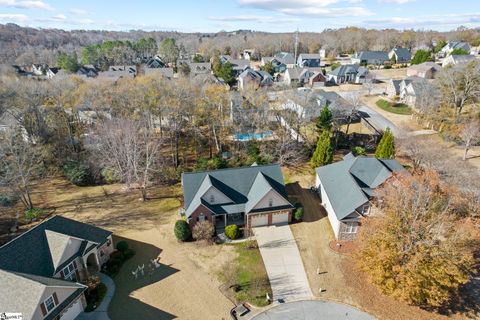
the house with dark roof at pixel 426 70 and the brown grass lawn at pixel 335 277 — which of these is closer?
the brown grass lawn at pixel 335 277

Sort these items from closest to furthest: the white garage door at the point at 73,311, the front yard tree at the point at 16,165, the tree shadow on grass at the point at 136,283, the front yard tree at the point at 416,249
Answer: the front yard tree at the point at 416,249, the white garage door at the point at 73,311, the tree shadow on grass at the point at 136,283, the front yard tree at the point at 16,165

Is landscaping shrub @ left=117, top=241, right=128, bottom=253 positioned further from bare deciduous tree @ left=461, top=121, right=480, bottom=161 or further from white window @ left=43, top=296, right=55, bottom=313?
bare deciduous tree @ left=461, top=121, right=480, bottom=161

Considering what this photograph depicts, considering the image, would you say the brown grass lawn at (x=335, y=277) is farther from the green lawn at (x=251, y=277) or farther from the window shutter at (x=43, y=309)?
the window shutter at (x=43, y=309)

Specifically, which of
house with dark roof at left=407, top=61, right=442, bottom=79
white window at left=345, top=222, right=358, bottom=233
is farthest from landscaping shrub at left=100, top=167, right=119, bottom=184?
house with dark roof at left=407, top=61, right=442, bottom=79

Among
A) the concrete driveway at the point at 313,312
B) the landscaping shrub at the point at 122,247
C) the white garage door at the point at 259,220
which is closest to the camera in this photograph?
the concrete driveway at the point at 313,312

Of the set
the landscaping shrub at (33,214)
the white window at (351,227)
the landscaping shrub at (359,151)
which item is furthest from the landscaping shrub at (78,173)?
the landscaping shrub at (359,151)
